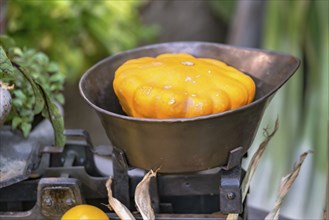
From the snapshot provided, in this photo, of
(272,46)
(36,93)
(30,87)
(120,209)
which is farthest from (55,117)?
(272,46)

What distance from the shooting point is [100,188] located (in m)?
1.32

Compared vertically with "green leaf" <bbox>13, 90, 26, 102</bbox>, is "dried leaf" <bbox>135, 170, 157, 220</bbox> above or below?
below

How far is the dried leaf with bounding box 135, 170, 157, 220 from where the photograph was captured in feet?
3.77

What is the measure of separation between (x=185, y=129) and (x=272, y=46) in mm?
1908

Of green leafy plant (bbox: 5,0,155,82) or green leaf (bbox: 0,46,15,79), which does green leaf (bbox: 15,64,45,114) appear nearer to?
green leaf (bbox: 0,46,15,79)

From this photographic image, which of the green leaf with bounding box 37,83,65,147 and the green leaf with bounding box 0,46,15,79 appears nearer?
the green leaf with bounding box 0,46,15,79

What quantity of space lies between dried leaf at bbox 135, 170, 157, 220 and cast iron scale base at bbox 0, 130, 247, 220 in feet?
0.19

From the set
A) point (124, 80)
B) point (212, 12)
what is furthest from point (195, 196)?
point (212, 12)

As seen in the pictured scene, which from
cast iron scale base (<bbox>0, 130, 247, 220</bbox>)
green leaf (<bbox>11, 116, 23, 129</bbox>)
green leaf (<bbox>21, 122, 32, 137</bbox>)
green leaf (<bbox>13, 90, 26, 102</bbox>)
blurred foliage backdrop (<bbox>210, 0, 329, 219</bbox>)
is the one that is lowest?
blurred foliage backdrop (<bbox>210, 0, 329, 219</bbox>)

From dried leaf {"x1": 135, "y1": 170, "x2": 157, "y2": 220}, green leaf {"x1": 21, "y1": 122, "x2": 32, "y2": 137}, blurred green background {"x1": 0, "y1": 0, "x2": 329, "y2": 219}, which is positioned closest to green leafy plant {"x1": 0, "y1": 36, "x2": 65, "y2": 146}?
green leaf {"x1": 21, "y1": 122, "x2": 32, "y2": 137}

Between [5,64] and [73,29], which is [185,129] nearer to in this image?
[5,64]

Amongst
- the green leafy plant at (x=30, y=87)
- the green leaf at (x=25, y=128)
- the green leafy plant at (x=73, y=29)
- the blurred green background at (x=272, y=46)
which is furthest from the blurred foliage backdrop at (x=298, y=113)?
the green leaf at (x=25, y=128)

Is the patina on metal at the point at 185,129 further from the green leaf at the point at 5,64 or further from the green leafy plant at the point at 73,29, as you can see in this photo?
the green leafy plant at the point at 73,29

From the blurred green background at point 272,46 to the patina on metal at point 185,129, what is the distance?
149cm
